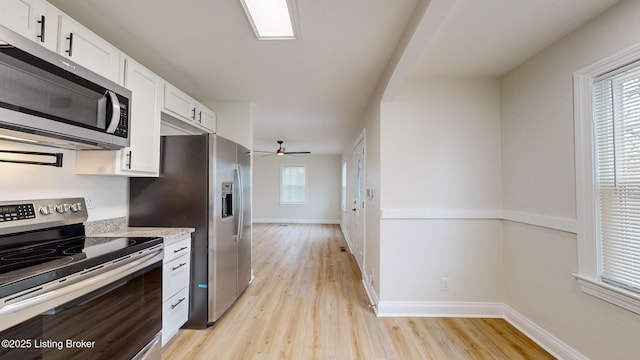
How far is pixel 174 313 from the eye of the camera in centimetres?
214

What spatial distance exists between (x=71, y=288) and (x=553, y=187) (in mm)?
3184

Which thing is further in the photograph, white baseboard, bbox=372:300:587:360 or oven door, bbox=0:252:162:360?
white baseboard, bbox=372:300:587:360

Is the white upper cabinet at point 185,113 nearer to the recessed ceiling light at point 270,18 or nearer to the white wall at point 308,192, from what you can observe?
the recessed ceiling light at point 270,18

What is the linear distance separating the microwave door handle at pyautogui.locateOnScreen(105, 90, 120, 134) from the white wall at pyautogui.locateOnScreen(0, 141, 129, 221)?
1.68 ft

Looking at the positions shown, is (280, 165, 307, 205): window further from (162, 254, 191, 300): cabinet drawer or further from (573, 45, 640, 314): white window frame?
(573, 45, 640, 314): white window frame

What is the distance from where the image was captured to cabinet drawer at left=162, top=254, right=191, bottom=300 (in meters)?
2.01

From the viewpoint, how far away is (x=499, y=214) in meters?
2.69

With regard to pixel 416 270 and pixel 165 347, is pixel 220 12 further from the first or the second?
pixel 416 270

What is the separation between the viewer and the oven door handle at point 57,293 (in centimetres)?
101

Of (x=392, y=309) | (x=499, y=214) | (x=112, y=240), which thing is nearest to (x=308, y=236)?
(x=392, y=309)

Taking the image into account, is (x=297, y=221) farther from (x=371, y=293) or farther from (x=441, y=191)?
(x=441, y=191)

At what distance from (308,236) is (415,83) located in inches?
198

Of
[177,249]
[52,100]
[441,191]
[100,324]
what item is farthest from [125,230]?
[441,191]

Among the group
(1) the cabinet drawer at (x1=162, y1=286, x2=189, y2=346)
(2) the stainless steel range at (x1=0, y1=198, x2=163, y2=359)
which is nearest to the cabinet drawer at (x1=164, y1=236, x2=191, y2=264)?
(2) the stainless steel range at (x1=0, y1=198, x2=163, y2=359)
